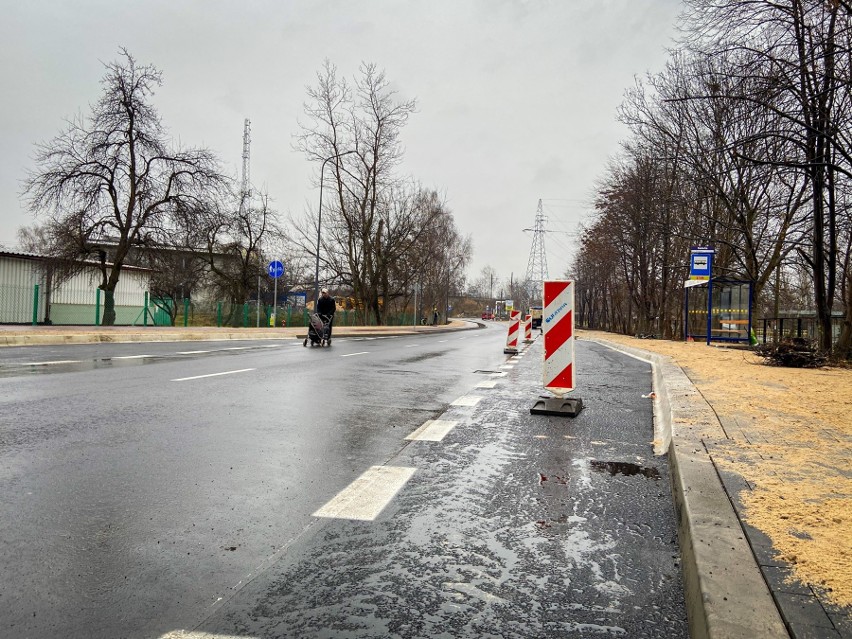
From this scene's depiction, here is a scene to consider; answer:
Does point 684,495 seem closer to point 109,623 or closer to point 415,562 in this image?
point 415,562

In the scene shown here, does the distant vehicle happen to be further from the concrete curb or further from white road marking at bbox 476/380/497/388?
the concrete curb

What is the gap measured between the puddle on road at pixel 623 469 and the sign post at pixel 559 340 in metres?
2.26

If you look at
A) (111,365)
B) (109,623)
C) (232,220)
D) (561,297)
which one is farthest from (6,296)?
(109,623)

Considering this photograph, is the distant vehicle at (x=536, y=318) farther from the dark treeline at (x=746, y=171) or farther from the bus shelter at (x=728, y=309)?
the bus shelter at (x=728, y=309)

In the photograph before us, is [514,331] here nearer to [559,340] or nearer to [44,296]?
[559,340]

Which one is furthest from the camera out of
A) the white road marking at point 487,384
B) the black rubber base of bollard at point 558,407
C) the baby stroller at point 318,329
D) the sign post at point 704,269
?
the sign post at point 704,269

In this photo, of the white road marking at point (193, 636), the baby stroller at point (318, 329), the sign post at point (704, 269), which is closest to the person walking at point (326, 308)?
the baby stroller at point (318, 329)

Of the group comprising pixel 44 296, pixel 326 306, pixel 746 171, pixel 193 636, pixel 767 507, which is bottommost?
pixel 193 636

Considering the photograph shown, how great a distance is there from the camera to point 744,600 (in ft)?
Result: 6.97

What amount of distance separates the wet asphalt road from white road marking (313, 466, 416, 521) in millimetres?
78

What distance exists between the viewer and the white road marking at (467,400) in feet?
25.5

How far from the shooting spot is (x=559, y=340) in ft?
23.7

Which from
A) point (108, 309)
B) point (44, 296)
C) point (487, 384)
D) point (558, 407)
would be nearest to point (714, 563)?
point (558, 407)

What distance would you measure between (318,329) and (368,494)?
51.8 ft
